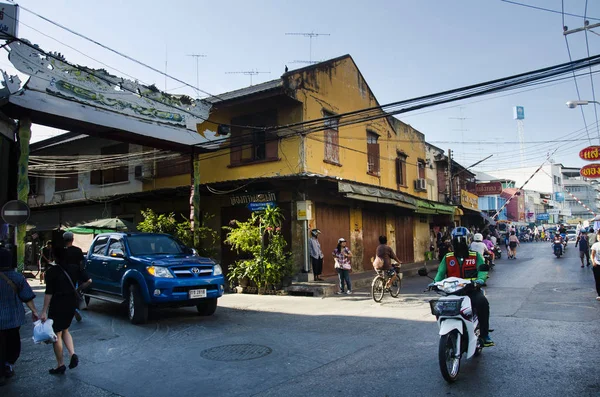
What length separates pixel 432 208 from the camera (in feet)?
77.7

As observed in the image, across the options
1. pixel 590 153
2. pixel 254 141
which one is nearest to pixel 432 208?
pixel 590 153

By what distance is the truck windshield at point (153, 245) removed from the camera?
33.0 ft

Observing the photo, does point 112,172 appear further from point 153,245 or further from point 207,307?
point 207,307

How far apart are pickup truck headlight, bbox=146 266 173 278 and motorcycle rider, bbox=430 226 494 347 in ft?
17.6

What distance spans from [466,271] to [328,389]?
2.43m

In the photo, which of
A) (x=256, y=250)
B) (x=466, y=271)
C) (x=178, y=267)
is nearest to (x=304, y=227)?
(x=256, y=250)

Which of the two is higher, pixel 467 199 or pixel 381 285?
pixel 467 199

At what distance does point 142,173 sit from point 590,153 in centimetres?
1955

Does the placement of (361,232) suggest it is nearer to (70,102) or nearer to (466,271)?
(70,102)

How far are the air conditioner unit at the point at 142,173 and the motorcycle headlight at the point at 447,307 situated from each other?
17262mm

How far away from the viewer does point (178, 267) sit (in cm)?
913

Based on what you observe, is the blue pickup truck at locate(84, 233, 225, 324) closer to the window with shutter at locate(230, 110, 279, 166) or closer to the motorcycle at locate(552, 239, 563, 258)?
the window with shutter at locate(230, 110, 279, 166)

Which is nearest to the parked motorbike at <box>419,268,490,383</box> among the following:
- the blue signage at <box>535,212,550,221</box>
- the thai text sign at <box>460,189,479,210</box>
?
the thai text sign at <box>460,189,479,210</box>

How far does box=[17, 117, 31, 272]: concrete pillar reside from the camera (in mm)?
10492
